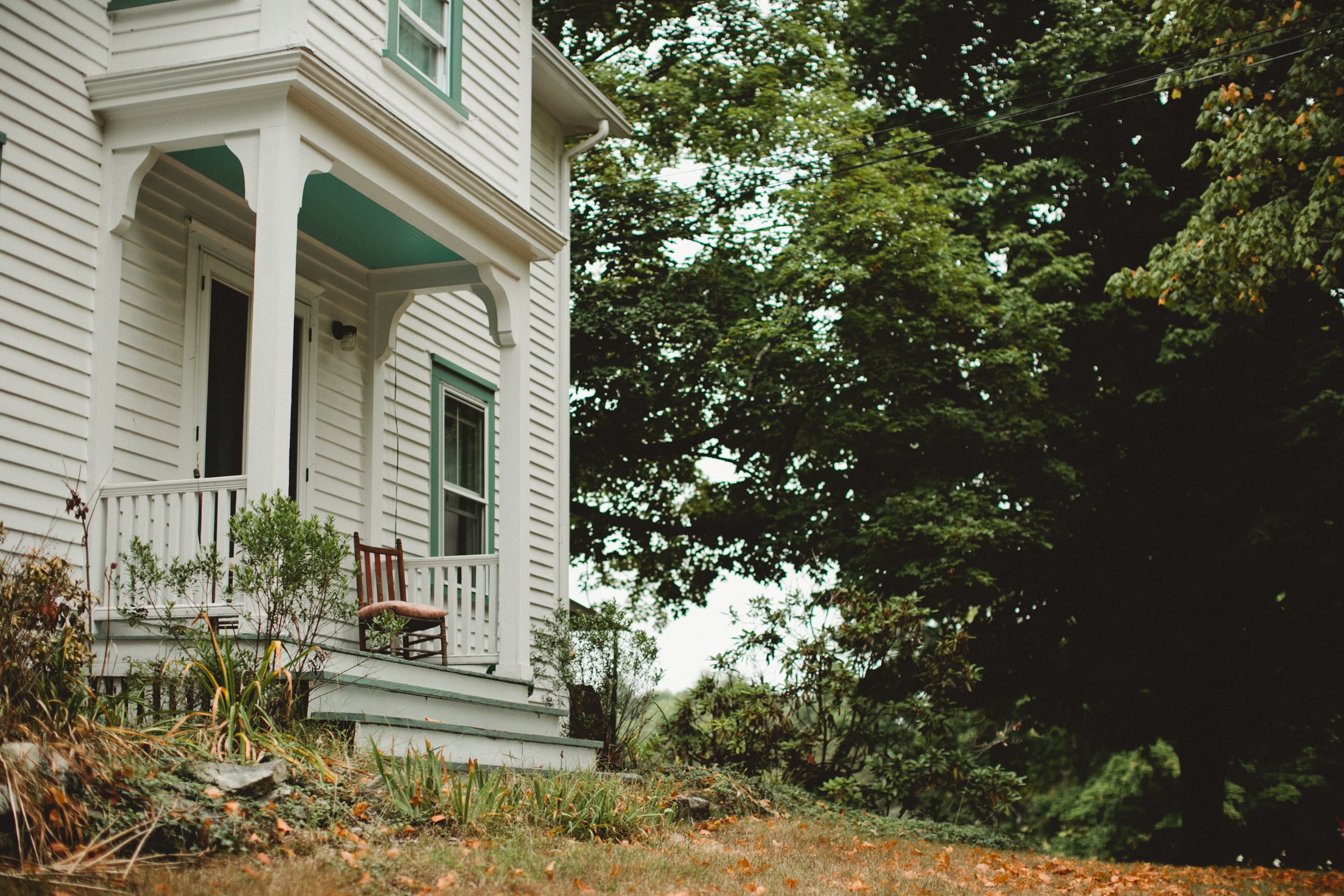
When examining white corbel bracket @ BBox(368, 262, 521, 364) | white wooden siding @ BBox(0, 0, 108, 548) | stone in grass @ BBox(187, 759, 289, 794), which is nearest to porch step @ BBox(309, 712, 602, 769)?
stone in grass @ BBox(187, 759, 289, 794)

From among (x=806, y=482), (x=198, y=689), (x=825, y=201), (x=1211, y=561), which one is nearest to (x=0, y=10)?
(x=198, y=689)

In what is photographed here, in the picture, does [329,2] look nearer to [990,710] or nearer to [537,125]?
[537,125]

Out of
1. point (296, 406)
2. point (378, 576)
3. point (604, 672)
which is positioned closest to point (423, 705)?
point (378, 576)

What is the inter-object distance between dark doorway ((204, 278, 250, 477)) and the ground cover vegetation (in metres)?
5.76

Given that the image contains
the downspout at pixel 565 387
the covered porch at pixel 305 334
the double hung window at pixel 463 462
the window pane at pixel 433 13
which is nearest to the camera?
the covered porch at pixel 305 334

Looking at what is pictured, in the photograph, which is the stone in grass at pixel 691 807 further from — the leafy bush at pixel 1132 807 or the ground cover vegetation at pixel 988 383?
the leafy bush at pixel 1132 807

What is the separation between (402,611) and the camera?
9.17 metres

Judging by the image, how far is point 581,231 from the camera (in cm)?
2027

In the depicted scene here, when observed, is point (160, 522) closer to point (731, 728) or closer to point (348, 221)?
point (348, 221)

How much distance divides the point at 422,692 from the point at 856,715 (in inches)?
248

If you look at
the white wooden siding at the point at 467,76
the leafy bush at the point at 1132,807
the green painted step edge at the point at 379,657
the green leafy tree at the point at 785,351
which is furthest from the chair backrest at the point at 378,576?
the leafy bush at the point at 1132,807

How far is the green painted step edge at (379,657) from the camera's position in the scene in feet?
23.4

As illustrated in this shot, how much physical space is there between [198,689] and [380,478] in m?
4.22

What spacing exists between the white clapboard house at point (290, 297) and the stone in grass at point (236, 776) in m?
1.16
